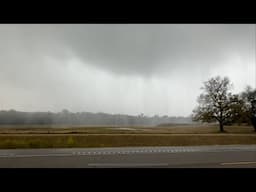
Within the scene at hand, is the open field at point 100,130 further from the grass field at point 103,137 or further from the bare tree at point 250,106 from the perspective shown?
the bare tree at point 250,106

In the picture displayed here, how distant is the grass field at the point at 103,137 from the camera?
27.6 ft

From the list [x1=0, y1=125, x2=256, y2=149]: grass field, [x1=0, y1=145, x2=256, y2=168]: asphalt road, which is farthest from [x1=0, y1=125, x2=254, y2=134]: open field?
[x1=0, y1=145, x2=256, y2=168]: asphalt road

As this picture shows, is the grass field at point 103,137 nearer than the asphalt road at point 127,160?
No

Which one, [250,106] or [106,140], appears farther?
[250,106]

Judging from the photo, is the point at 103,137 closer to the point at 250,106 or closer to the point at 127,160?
the point at 127,160

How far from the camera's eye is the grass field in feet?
27.6

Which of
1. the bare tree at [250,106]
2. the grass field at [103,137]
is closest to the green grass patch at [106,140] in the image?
the grass field at [103,137]

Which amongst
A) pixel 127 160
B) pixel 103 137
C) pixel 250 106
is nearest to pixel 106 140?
pixel 103 137

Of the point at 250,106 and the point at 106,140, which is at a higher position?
the point at 250,106

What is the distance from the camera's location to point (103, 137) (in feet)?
30.5
